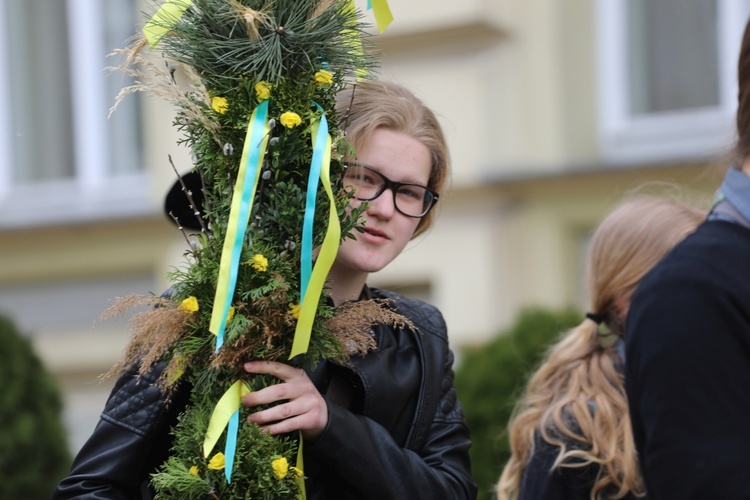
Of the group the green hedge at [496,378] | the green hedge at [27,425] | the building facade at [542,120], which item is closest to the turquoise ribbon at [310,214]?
the green hedge at [496,378]

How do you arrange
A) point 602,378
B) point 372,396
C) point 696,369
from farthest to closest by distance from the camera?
1. point 602,378
2. point 372,396
3. point 696,369

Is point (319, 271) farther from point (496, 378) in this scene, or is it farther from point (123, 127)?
point (123, 127)

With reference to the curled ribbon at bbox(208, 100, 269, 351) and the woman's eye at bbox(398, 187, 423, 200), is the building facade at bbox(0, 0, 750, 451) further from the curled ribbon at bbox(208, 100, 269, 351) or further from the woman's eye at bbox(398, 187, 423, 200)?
the curled ribbon at bbox(208, 100, 269, 351)

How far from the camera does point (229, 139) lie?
219 cm

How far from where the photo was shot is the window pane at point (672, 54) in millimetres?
8148

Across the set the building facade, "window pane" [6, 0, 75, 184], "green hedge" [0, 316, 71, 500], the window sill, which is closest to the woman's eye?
"green hedge" [0, 316, 71, 500]

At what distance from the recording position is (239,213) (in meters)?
2.12

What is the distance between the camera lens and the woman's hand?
2119 millimetres

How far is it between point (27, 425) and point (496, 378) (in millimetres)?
2313

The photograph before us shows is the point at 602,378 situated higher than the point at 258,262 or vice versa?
the point at 258,262

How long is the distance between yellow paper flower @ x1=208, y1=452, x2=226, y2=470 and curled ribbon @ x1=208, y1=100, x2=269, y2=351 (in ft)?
0.60

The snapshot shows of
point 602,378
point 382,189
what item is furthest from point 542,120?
point 382,189

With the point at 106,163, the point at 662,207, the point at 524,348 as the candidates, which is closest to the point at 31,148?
the point at 106,163

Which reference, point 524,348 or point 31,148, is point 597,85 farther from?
point 31,148
